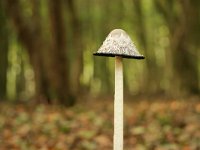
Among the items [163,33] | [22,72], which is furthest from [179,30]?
[22,72]

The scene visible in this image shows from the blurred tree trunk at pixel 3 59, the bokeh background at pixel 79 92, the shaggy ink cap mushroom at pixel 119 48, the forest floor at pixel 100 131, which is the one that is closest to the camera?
the shaggy ink cap mushroom at pixel 119 48

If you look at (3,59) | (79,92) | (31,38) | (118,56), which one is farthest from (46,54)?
(118,56)

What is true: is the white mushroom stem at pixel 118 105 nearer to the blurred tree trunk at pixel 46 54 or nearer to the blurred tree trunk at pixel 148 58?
the blurred tree trunk at pixel 46 54

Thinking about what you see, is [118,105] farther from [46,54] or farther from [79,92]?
[79,92]

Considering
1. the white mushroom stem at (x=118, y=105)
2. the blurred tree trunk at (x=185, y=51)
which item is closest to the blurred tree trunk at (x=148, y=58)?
the blurred tree trunk at (x=185, y=51)

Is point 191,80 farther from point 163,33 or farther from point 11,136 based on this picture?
point 163,33
